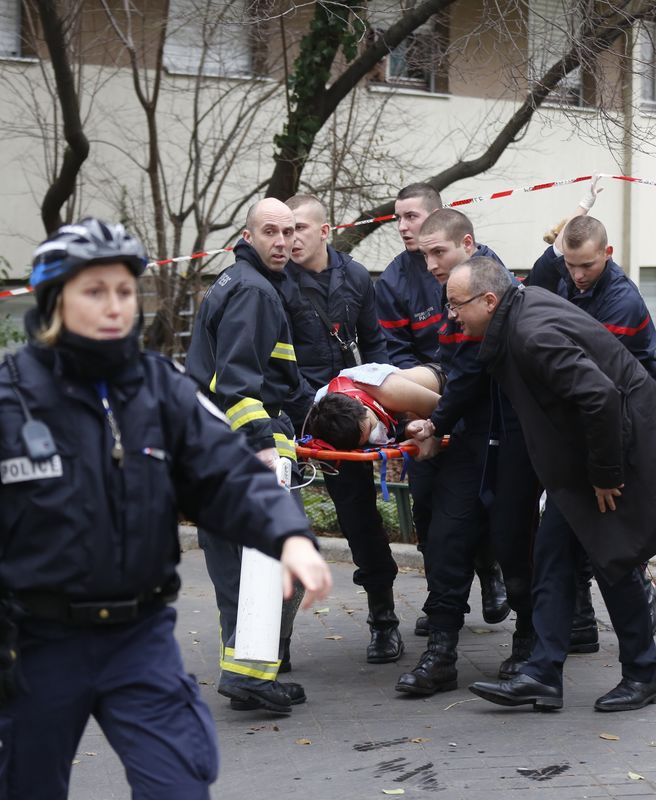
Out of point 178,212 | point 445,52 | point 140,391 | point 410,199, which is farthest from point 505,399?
point 178,212

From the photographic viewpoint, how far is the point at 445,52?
11094 mm

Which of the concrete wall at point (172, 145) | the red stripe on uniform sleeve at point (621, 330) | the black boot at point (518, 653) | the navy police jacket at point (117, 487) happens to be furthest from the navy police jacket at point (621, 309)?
the concrete wall at point (172, 145)

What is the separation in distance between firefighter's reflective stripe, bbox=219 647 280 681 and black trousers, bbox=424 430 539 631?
0.84 meters

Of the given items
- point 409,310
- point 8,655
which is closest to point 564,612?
point 409,310

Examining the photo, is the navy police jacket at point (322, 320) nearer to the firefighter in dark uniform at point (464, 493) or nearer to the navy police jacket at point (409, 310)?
the navy police jacket at point (409, 310)

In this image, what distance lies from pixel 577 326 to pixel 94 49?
361 inches

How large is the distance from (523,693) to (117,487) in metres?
2.84

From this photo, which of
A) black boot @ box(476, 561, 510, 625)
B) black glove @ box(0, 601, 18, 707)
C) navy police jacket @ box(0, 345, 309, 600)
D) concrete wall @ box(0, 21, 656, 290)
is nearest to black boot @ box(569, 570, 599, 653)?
black boot @ box(476, 561, 510, 625)

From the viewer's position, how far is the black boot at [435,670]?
552 cm

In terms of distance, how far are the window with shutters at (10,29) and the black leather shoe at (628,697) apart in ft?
32.7

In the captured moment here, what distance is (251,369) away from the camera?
5125 millimetres

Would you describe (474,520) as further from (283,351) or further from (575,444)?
(283,351)

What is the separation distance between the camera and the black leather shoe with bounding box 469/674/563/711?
17.0 feet

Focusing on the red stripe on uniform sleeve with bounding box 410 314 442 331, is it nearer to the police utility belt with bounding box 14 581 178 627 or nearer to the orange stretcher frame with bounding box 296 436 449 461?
the orange stretcher frame with bounding box 296 436 449 461
